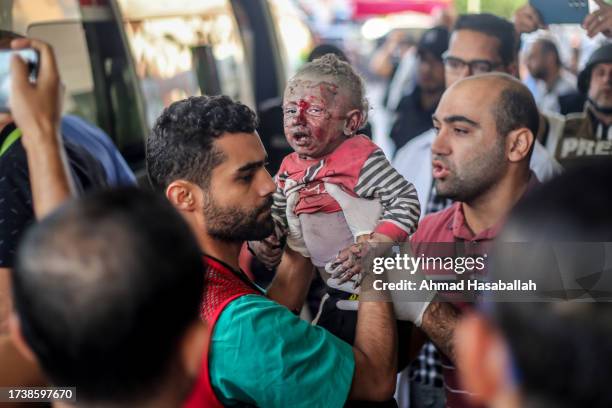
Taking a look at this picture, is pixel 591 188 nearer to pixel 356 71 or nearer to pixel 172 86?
pixel 356 71

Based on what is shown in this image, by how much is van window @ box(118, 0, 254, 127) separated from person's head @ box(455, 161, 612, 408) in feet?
4.97

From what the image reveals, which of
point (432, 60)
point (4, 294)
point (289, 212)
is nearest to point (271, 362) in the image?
point (289, 212)

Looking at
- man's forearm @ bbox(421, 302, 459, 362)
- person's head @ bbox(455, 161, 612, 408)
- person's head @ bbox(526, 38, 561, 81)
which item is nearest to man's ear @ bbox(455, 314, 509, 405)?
→ person's head @ bbox(455, 161, 612, 408)

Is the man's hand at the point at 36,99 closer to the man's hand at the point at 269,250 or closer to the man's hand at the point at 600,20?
the man's hand at the point at 269,250

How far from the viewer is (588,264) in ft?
3.69

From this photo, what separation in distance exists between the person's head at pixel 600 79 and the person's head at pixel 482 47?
0.30 m

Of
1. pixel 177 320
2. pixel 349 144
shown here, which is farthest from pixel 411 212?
pixel 177 320

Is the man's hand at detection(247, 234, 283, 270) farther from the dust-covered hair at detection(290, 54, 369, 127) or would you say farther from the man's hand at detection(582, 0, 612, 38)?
the man's hand at detection(582, 0, 612, 38)

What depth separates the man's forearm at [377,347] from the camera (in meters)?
1.66

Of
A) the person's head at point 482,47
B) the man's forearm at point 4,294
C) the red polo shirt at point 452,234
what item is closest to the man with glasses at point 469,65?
the person's head at point 482,47

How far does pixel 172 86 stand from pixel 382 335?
A: 1.16 m

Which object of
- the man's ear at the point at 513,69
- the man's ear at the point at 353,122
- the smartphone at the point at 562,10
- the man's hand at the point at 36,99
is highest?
the smartphone at the point at 562,10

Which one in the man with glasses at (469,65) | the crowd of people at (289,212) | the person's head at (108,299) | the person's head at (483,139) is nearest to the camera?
the person's head at (108,299)

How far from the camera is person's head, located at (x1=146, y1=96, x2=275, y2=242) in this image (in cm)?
172
